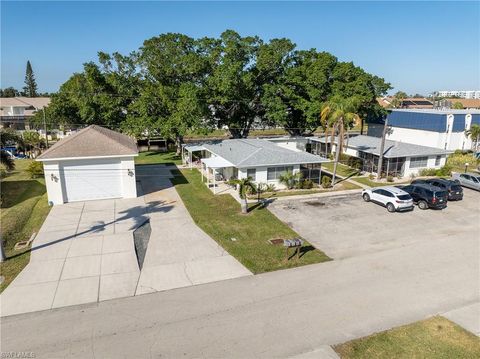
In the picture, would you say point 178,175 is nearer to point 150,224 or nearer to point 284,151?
point 284,151

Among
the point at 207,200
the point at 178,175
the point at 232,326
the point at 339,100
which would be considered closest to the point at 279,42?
the point at 339,100

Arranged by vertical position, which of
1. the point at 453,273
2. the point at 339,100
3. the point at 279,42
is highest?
the point at 279,42

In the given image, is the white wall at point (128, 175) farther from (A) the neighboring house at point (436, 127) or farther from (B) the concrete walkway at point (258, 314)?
(A) the neighboring house at point (436, 127)

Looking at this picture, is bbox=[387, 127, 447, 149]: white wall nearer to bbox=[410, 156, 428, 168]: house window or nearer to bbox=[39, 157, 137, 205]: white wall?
bbox=[410, 156, 428, 168]: house window

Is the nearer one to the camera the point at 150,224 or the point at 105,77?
the point at 150,224

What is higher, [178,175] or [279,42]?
[279,42]

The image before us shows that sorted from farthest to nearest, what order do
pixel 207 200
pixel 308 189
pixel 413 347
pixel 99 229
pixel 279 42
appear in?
pixel 279 42 → pixel 308 189 → pixel 207 200 → pixel 99 229 → pixel 413 347

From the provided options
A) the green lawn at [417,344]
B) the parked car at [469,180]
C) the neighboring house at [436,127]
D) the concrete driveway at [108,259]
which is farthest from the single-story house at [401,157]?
the green lawn at [417,344]
